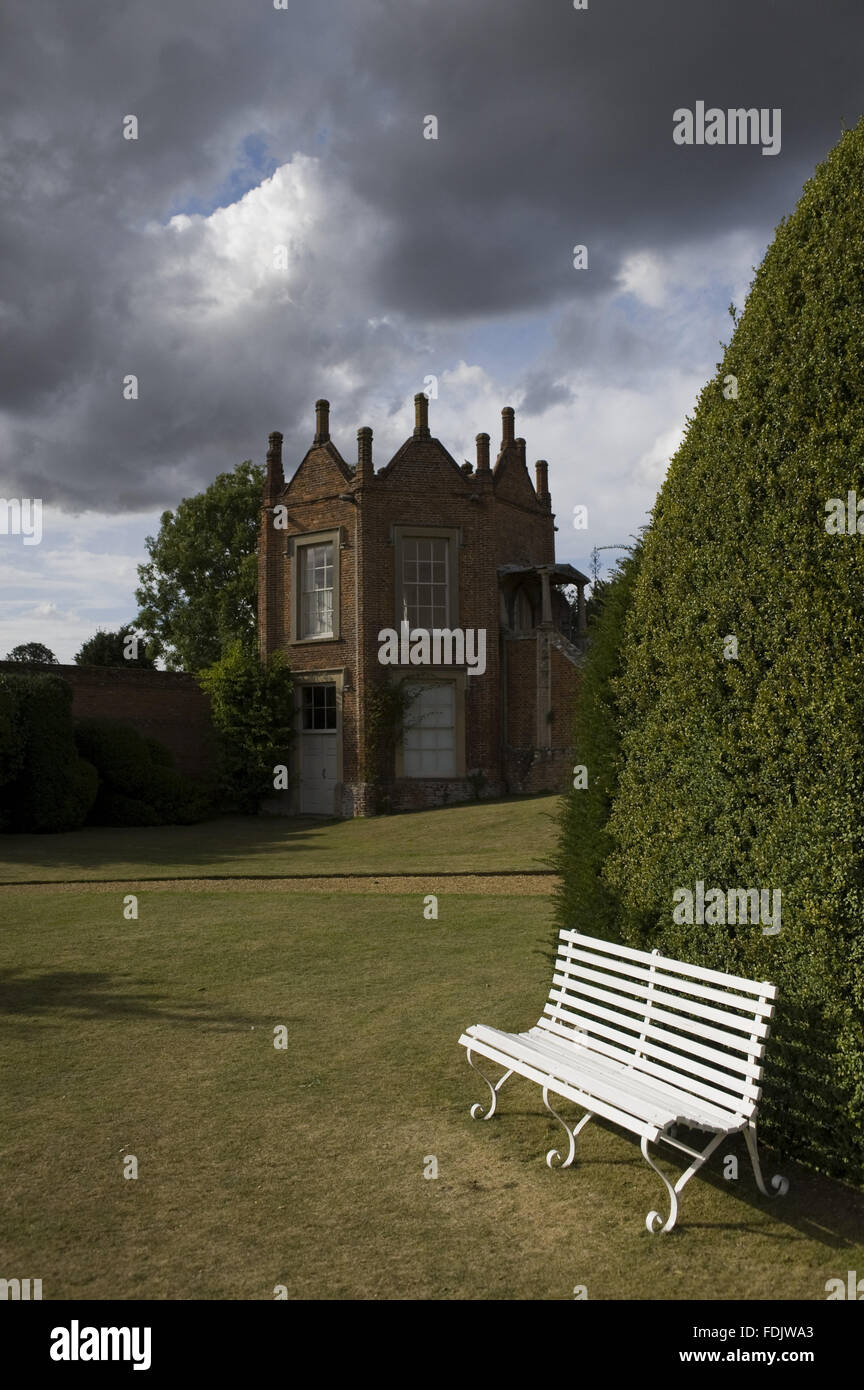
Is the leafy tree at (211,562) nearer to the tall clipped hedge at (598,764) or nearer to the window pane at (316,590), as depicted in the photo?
the window pane at (316,590)

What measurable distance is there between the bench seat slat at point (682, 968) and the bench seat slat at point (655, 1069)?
0.42 m

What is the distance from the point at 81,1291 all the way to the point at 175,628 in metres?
43.3

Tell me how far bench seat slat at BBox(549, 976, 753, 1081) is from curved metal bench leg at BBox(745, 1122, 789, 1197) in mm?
250

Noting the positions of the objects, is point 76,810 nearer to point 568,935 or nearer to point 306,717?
point 306,717

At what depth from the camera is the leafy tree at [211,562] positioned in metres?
44.7

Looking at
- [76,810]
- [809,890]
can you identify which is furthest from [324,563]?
[809,890]

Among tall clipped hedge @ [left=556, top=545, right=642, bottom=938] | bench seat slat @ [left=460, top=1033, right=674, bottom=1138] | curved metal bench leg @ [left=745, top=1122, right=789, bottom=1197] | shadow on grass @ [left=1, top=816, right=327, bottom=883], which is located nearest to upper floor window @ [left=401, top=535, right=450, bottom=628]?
shadow on grass @ [left=1, top=816, right=327, bottom=883]

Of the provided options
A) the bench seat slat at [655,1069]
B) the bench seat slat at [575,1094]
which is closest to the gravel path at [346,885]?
the bench seat slat at [655,1069]

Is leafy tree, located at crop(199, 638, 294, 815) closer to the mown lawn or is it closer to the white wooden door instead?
the white wooden door

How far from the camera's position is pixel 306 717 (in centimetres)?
2770

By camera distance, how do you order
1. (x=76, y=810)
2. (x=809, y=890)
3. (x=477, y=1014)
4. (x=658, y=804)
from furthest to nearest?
(x=76, y=810), (x=477, y=1014), (x=658, y=804), (x=809, y=890)

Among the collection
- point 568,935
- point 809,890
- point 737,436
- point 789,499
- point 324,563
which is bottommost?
point 568,935

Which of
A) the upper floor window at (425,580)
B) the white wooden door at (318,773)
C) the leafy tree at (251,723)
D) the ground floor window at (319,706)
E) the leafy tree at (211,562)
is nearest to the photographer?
the upper floor window at (425,580)

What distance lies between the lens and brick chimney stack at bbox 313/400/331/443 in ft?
90.4
